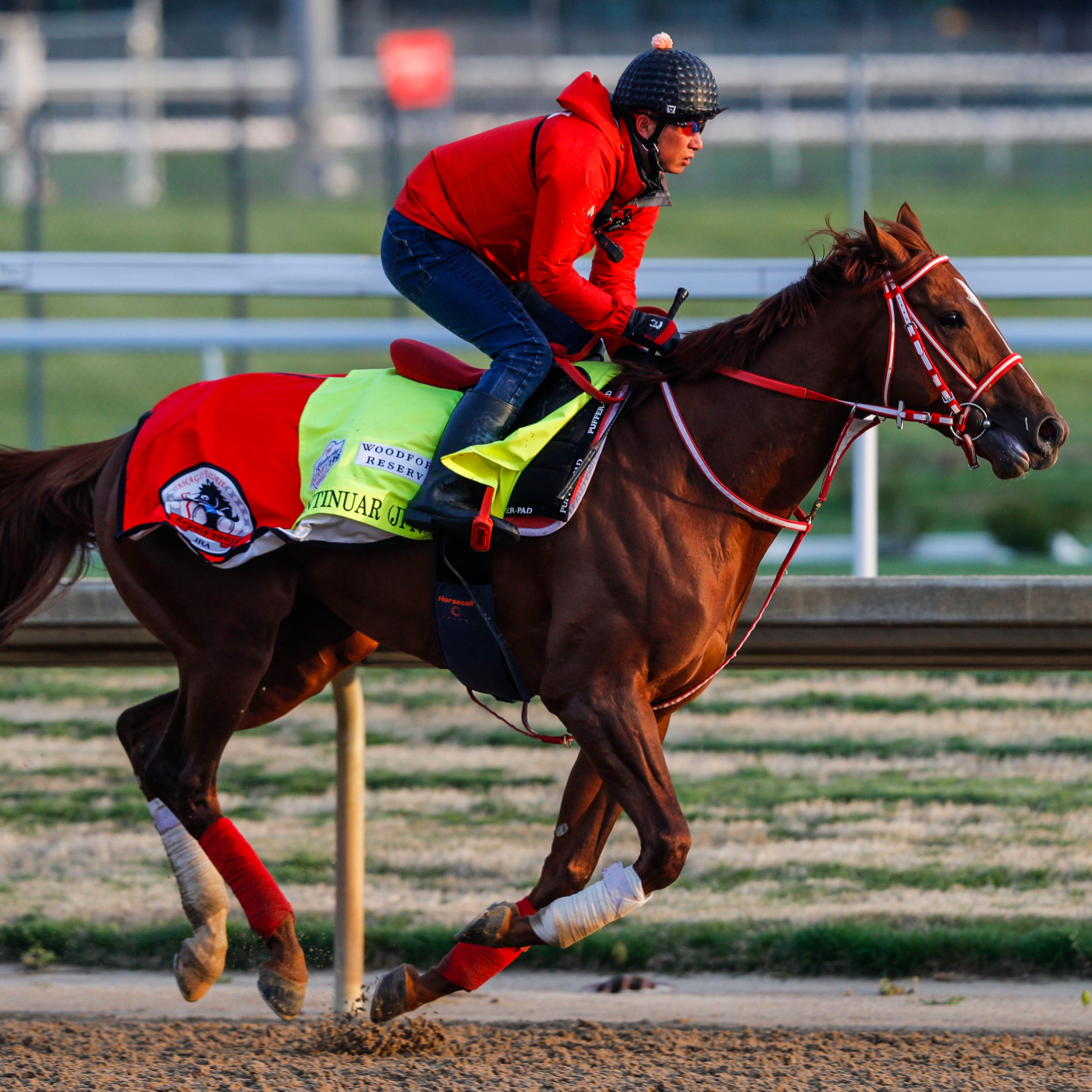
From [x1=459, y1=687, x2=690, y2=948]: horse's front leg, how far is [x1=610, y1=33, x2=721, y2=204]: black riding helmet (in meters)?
1.18

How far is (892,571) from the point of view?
7.06 meters

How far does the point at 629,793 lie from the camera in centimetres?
345

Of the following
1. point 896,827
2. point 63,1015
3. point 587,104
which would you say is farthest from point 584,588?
point 896,827

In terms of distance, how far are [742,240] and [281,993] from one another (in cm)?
1528

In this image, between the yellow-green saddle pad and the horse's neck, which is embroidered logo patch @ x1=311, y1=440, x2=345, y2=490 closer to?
the yellow-green saddle pad

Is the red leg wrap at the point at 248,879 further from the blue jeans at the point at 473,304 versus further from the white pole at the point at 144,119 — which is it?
the white pole at the point at 144,119

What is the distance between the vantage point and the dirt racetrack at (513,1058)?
142 inches

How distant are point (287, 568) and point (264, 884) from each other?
31.0 inches

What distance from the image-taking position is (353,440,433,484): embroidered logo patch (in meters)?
3.65

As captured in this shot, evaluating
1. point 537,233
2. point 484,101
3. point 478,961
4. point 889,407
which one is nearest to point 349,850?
point 478,961

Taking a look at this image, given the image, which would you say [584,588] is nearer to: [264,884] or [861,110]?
[264,884]

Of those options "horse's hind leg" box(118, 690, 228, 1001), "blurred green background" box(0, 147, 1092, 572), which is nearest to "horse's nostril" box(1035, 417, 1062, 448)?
"horse's hind leg" box(118, 690, 228, 1001)

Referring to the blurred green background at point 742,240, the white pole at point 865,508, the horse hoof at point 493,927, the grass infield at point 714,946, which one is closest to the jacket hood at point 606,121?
the white pole at point 865,508

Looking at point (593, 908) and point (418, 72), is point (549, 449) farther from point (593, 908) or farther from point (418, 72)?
point (418, 72)
